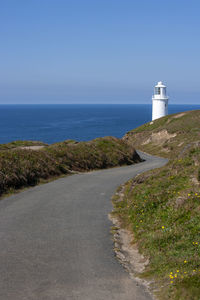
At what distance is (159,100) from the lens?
79.7 meters

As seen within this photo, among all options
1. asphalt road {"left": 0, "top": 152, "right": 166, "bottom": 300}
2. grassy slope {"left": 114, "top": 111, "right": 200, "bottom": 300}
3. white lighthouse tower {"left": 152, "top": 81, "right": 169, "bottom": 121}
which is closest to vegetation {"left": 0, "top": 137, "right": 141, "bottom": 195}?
asphalt road {"left": 0, "top": 152, "right": 166, "bottom": 300}

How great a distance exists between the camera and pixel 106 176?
27125 millimetres

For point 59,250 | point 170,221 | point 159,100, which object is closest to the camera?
point 59,250

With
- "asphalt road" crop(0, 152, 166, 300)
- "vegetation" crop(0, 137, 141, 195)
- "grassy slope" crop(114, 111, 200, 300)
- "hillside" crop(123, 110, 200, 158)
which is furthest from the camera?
"hillside" crop(123, 110, 200, 158)

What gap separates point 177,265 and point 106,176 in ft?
57.8

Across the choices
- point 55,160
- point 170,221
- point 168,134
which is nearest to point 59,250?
point 170,221

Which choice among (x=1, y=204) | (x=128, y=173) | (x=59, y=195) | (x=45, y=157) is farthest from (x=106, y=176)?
(x=1, y=204)

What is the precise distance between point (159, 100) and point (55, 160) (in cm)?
5551

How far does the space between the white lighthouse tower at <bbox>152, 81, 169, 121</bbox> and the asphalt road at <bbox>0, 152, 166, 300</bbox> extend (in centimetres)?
6222

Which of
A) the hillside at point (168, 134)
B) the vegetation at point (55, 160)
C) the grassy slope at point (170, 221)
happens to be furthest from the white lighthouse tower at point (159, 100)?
the grassy slope at point (170, 221)

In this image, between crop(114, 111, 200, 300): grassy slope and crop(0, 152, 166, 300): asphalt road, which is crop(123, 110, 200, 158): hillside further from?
crop(0, 152, 166, 300): asphalt road

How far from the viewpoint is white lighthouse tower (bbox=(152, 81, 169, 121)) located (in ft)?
260

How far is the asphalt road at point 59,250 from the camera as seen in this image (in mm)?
8734

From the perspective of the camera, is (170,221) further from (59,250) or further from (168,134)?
(168,134)
